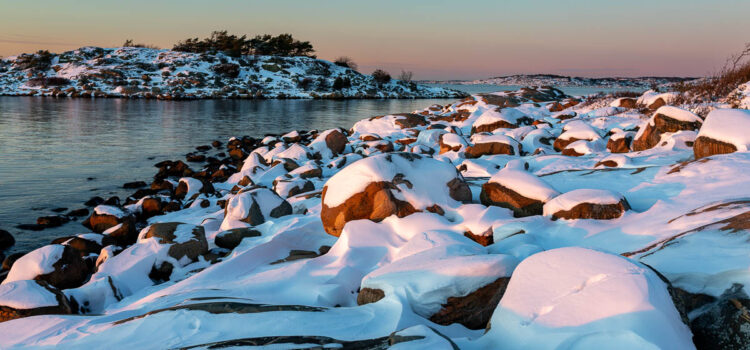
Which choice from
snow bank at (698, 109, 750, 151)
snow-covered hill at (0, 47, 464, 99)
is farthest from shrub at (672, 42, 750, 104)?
snow-covered hill at (0, 47, 464, 99)

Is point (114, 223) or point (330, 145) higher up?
point (330, 145)

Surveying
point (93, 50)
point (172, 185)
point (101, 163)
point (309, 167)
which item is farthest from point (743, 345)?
point (93, 50)

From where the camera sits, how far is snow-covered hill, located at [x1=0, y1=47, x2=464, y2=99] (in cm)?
6009

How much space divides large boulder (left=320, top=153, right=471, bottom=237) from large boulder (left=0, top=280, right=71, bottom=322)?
10.5 ft

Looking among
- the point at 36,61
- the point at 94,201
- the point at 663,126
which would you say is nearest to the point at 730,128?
the point at 663,126

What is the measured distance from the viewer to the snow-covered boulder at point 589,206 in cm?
492

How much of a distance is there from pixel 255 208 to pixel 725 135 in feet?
24.1

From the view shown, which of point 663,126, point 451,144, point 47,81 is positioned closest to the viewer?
point 663,126

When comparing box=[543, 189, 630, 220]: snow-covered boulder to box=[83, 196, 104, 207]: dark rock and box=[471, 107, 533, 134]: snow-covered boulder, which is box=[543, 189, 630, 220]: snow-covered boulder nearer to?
box=[83, 196, 104, 207]: dark rock

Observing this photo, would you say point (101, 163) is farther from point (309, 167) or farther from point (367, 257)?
point (367, 257)

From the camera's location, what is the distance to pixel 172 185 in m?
13.0

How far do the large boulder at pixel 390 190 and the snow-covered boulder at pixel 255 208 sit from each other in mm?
1946

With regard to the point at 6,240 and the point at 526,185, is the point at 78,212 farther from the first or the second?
the point at 526,185

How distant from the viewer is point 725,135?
643cm
